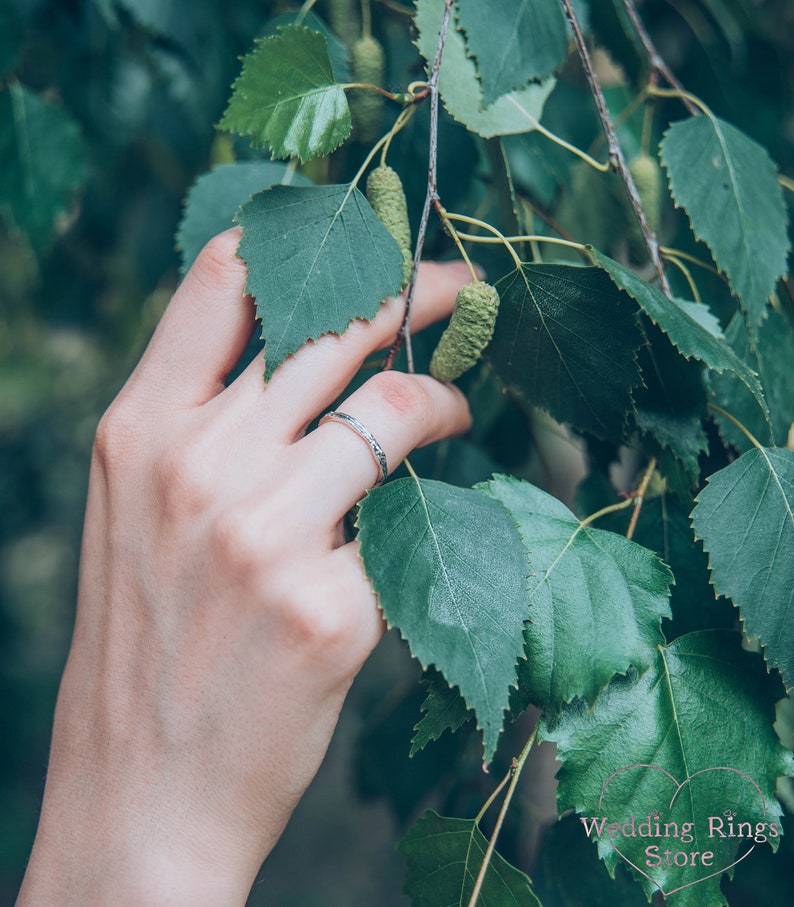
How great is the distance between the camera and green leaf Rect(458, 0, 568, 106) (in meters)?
0.63

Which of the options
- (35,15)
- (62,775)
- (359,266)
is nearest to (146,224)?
(35,15)

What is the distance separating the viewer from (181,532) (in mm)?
566

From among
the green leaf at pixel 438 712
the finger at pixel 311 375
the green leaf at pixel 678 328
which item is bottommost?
the green leaf at pixel 438 712

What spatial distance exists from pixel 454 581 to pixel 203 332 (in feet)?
0.95

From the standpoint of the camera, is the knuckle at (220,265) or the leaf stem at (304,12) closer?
the knuckle at (220,265)

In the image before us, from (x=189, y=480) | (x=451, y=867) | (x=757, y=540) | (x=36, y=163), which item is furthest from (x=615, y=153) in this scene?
(x=36, y=163)

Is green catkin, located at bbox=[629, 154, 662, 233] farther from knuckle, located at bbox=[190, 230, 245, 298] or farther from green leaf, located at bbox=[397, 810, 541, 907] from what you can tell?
green leaf, located at bbox=[397, 810, 541, 907]

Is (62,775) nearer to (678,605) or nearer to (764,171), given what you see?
(678,605)

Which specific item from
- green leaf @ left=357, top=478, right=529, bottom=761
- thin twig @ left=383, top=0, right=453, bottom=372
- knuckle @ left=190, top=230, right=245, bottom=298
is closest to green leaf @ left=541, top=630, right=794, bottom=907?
green leaf @ left=357, top=478, right=529, bottom=761

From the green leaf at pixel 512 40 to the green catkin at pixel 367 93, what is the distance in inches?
4.6

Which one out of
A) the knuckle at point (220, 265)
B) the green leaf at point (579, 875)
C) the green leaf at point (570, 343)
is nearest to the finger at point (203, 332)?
the knuckle at point (220, 265)

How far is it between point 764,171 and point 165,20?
691mm

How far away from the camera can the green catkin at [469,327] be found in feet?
1.93

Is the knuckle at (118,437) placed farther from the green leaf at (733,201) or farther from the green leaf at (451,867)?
the green leaf at (733,201)
